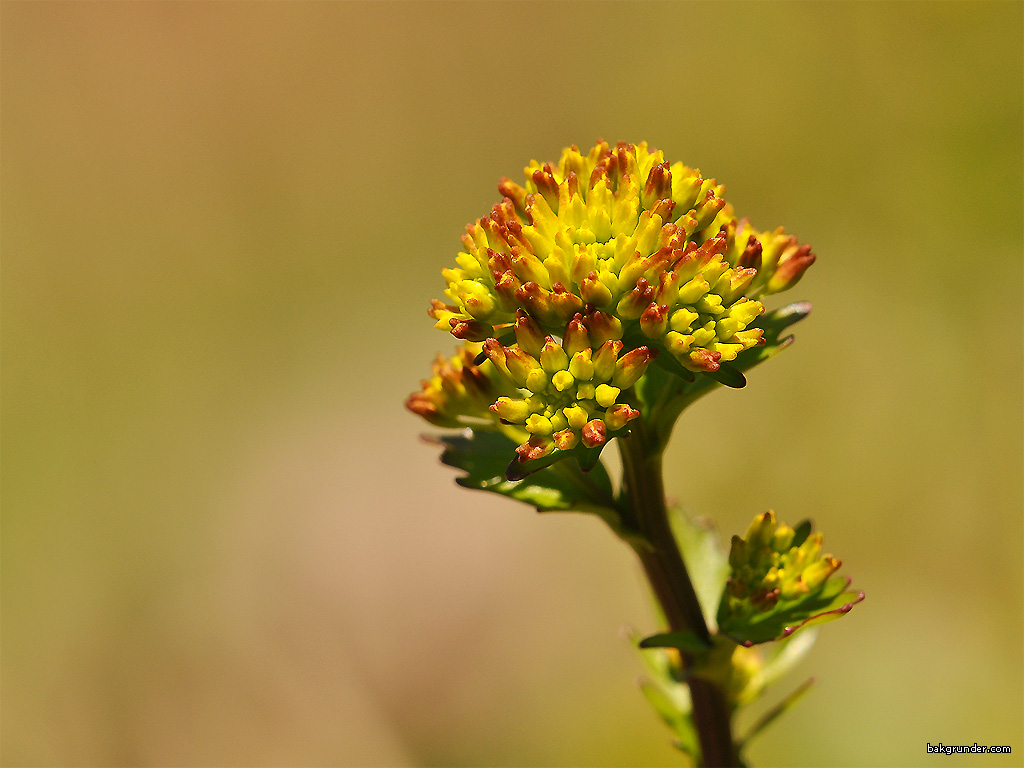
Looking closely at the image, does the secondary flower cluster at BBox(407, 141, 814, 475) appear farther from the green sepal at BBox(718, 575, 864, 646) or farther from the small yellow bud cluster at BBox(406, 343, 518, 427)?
the green sepal at BBox(718, 575, 864, 646)

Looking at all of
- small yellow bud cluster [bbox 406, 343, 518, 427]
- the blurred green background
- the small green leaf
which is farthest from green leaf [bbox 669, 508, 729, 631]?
the blurred green background

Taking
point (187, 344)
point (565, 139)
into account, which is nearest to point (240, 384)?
point (187, 344)

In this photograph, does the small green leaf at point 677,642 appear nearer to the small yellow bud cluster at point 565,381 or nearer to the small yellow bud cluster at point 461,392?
the small yellow bud cluster at point 565,381

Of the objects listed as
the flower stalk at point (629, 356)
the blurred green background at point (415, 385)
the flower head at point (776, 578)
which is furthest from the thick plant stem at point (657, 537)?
the blurred green background at point (415, 385)

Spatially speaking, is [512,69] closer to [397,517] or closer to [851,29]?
[851,29]

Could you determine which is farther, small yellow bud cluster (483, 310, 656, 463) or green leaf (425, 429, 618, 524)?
green leaf (425, 429, 618, 524)

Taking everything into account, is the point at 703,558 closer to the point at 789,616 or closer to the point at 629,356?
the point at 789,616
